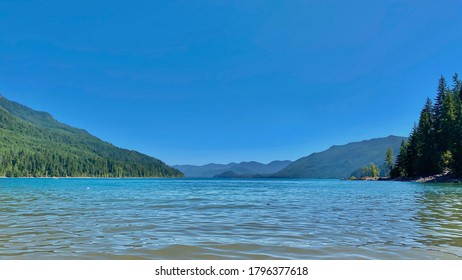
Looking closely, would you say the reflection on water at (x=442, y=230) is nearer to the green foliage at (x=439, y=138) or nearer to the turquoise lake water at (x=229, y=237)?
the turquoise lake water at (x=229, y=237)

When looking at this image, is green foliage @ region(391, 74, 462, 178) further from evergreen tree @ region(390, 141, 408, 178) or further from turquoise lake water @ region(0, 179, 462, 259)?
turquoise lake water @ region(0, 179, 462, 259)

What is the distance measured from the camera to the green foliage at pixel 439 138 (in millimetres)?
99688

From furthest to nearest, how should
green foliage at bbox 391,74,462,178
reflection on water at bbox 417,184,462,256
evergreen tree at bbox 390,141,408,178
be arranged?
1. evergreen tree at bbox 390,141,408,178
2. green foliage at bbox 391,74,462,178
3. reflection on water at bbox 417,184,462,256

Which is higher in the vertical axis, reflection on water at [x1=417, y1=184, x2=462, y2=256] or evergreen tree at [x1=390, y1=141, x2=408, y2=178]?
evergreen tree at [x1=390, y1=141, x2=408, y2=178]

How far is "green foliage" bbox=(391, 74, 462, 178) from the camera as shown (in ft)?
327

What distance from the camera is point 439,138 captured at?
11262cm

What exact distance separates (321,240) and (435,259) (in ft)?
13.1

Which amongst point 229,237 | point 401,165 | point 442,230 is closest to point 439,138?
point 401,165

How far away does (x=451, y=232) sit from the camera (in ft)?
52.5

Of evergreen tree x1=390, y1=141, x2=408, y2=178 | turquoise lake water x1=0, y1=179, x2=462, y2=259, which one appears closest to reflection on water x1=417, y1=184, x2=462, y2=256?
turquoise lake water x1=0, y1=179, x2=462, y2=259

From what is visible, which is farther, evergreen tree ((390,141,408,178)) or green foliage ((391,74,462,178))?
evergreen tree ((390,141,408,178))

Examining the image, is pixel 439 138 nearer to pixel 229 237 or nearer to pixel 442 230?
pixel 442 230

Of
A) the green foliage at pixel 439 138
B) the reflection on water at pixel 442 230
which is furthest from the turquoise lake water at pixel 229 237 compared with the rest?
the green foliage at pixel 439 138
